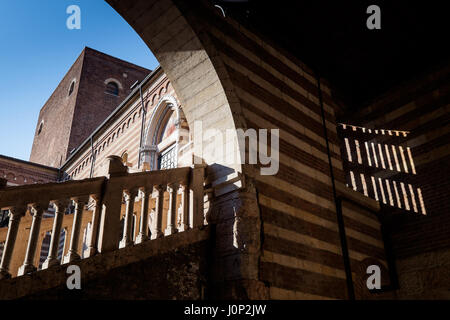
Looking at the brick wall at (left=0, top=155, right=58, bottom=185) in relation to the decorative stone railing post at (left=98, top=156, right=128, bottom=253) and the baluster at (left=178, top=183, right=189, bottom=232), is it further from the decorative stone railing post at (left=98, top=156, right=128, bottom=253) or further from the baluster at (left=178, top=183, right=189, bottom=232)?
the decorative stone railing post at (left=98, top=156, right=128, bottom=253)

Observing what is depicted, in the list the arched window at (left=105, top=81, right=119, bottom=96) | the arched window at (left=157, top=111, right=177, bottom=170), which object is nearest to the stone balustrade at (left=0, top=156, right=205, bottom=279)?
the arched window at (left=157, top=111, right=177, bottom=170)

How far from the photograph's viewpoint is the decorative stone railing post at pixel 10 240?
293cm

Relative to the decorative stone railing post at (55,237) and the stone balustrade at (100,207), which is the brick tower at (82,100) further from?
the decorative stone railing post at (55,237)

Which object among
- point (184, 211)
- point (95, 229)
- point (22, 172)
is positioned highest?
point (22, 172)

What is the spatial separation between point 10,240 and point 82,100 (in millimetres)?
23415

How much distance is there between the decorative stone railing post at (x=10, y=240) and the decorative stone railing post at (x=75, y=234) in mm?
460

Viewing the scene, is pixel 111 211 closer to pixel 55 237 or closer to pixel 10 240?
pixel 55 237

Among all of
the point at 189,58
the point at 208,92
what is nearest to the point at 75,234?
the point at 208,92

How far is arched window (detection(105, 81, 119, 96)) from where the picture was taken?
86.8 feet

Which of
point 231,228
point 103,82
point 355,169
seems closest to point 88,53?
point 103,82

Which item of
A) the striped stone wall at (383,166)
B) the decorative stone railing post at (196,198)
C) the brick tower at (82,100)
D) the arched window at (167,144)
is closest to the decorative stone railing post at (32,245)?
the decorative stone railing post at (196,198)

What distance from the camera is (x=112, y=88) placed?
26.7m

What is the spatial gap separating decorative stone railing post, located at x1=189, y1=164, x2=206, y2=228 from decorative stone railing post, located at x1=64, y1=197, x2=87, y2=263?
1.30 meters
